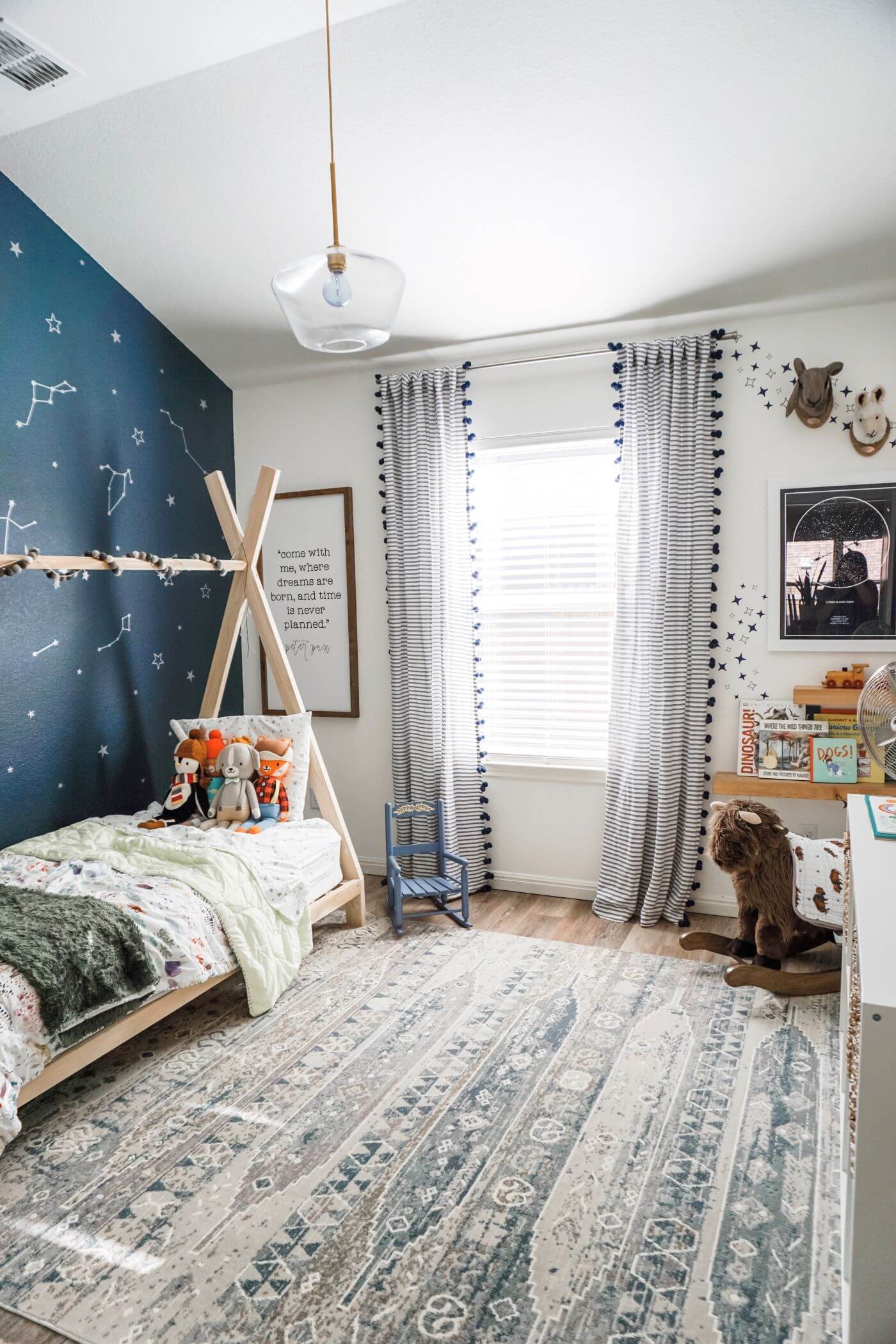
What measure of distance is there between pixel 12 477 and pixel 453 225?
186 centimetres

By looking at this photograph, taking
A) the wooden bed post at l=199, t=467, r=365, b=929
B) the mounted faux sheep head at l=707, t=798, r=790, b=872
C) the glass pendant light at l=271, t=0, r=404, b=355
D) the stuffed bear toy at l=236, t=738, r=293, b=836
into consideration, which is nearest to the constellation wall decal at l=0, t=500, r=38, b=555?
the wooden bed post at l=199, t=467, r=365, b=929

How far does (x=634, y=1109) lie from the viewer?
2.26m

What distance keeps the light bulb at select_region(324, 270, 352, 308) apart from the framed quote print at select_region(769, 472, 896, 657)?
2083mm

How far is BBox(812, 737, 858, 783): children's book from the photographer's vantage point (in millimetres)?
3266

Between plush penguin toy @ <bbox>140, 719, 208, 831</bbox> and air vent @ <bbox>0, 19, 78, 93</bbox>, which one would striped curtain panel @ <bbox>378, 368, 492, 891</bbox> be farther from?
air vent @ <bbox>0, 19, 78, 93</bbox>

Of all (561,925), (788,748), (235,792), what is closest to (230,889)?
(235,792)

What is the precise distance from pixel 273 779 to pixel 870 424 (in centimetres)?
263

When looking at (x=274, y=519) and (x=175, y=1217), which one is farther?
(x=274, y=519)

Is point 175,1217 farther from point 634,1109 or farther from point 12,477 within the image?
point 12,477

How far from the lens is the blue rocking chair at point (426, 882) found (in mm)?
3566

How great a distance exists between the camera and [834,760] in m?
3.29

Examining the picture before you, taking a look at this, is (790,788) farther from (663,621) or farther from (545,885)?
(545,885)

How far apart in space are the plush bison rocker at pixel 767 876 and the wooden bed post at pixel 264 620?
149 cm

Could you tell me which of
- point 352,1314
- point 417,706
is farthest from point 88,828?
point 352,1314
